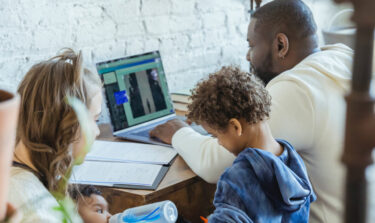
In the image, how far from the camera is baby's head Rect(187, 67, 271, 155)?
1174 millimetres

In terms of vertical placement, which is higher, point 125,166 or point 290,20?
point 290,20

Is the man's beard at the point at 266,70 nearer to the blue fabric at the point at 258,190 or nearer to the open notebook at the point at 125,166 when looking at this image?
the open notebook at the point at 125,166

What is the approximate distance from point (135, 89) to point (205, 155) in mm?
539

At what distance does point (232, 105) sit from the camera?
117 cm

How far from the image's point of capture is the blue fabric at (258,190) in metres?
1.09

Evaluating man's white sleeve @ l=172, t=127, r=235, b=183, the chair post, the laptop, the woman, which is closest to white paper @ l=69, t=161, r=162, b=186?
man's white sleeve @ l=172, t=127, r=235, b=183

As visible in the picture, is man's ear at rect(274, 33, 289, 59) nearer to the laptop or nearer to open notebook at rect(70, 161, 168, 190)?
the laptop

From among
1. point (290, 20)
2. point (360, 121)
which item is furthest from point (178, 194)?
point (360, 121)

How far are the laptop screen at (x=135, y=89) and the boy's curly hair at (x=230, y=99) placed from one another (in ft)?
2.02

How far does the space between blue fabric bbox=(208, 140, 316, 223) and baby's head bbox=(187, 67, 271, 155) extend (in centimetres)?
8

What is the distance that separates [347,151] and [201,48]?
1.99 meters

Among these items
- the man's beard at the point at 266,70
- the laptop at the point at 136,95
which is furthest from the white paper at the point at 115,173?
the man's beard at the point at 266,70

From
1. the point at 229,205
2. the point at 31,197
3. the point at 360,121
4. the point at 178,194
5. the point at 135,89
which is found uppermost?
the point at 360,121

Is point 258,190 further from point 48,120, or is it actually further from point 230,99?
point 48,120
